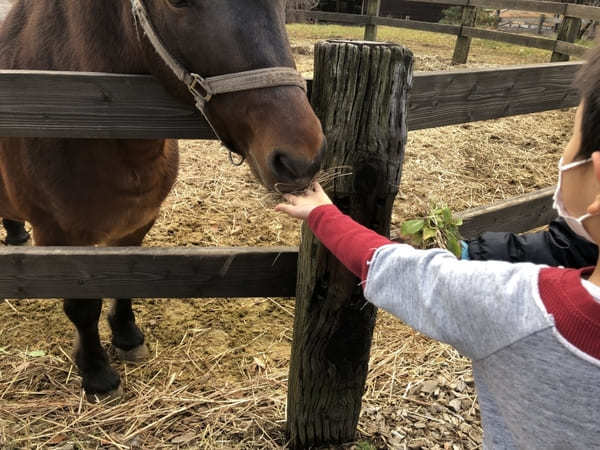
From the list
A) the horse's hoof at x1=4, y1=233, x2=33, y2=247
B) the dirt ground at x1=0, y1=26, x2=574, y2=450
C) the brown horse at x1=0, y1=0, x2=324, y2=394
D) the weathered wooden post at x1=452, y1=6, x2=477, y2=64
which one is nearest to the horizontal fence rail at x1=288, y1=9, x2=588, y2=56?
the weathered wooden post at x1=452, y1=6, x2=477, y2=64

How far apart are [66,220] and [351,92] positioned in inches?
55.6

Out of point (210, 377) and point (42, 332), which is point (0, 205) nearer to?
point (42, 332)

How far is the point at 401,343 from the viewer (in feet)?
8.83

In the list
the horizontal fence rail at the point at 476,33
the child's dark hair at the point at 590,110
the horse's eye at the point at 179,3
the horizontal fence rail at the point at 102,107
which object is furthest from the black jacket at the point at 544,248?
the horizontal fence rail at the point at 476,33

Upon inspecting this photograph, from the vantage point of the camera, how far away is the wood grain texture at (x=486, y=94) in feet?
5.78

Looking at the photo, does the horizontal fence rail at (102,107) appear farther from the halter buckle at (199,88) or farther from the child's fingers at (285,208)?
the child's fingers at (285,208)

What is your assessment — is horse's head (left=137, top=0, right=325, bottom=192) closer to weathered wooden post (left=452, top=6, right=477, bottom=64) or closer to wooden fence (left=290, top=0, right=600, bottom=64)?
wooden fence (left=290, top=0, right=600, bottom=64)

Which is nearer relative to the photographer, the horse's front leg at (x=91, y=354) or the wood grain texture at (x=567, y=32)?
the horse's front leg at (x=91, y=354)

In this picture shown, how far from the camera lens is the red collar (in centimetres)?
77

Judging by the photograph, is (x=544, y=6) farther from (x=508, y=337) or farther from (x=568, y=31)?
(x=508, y=337)

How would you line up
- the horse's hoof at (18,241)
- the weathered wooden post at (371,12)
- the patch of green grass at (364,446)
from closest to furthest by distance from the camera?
the patch of green grass at (364,446), the horse's hoof at (18,241), the weathered wooden post at (371,12)

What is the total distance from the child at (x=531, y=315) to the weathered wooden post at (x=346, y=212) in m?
0.53

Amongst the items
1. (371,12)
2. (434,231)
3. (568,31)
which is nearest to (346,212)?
(434,231)

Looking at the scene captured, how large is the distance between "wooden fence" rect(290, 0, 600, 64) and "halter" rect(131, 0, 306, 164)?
5.97m
